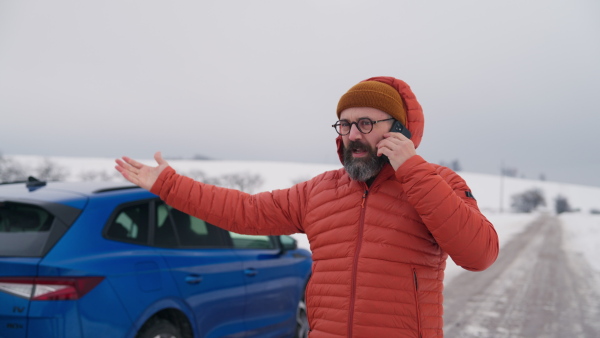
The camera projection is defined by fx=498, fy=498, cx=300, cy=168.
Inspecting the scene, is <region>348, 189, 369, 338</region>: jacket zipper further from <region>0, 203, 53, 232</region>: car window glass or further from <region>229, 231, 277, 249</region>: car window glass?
<region>229, 231, 277, 249</region>: car window glass

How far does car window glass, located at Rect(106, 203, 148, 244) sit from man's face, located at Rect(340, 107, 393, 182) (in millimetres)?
1977

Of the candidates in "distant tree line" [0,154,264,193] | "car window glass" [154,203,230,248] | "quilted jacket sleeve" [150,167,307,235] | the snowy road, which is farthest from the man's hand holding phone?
"distant tree line" [0,154,264,193]

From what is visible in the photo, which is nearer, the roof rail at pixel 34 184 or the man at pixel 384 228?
the man at pixel 384 228

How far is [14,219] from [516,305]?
23.0ft

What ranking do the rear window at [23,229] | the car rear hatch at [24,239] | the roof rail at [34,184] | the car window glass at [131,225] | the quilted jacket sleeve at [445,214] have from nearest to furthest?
the quilted jacket sleeve at [445,214] < the car rear hatch at [24,239] < the rear window at [23,229] < the car window glass at [131,225] < the roof rail at [34,184]

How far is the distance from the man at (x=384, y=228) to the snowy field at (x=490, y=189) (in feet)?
27.0

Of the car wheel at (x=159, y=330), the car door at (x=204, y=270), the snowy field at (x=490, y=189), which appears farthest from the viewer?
the snowy field at (x=490, y=189)

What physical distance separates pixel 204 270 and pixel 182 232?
0.36 m

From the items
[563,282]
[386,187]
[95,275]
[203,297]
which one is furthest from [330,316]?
[563,282]

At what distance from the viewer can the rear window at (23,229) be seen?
2900 mm

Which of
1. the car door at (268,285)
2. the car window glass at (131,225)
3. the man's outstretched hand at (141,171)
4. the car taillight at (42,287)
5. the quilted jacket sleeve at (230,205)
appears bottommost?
the car door at (268,285)

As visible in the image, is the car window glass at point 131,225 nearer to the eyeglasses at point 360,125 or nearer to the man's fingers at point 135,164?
the man's fingers at point 135,164

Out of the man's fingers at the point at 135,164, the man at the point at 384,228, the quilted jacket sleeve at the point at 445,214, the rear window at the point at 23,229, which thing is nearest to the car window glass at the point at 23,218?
the rear window at the point at 23,229

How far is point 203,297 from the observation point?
375cm
